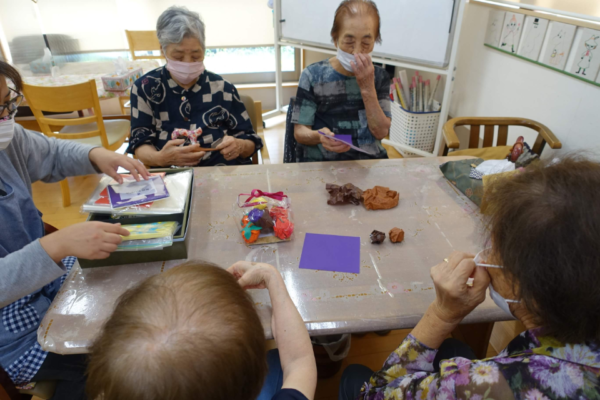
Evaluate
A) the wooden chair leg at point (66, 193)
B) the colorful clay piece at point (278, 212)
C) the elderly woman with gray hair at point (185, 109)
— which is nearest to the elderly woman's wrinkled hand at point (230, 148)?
the elderly woman with gray hair at point (185, 109)

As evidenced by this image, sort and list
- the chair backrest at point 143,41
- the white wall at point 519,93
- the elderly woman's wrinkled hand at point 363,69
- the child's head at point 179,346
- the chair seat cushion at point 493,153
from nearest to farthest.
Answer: the child's head at point 179,346 → the elderly woman's wrinkled hand at point 363,69 → the white wall at point 519,93 → the chair seat cushion at point 493,153 → the chair backrest at point 143,41

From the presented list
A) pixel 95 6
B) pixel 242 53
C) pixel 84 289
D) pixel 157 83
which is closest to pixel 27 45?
pixel 95 6

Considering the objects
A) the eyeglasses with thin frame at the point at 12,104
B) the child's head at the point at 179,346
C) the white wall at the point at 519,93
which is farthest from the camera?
the white wall at the point at 519,93

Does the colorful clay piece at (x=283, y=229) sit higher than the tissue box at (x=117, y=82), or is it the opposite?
the tissue box at (x=117, y=82)

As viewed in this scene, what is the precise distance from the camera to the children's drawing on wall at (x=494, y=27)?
2.68m

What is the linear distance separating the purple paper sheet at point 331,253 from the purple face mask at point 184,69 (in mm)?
1144

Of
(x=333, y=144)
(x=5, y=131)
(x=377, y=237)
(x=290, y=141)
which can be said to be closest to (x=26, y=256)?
(x=5, y=131)

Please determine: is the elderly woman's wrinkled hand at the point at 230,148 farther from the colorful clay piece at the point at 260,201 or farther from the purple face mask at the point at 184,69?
the colorful clay piece at the point at 260,201

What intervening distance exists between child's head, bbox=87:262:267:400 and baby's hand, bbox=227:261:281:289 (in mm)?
334

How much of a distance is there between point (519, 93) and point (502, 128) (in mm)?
449

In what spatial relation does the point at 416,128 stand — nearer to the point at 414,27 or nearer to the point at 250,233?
the point at 414,27

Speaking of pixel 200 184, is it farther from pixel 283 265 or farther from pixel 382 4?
pixel 382 4

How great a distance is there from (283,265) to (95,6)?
184 inches

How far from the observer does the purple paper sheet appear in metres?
1.15
